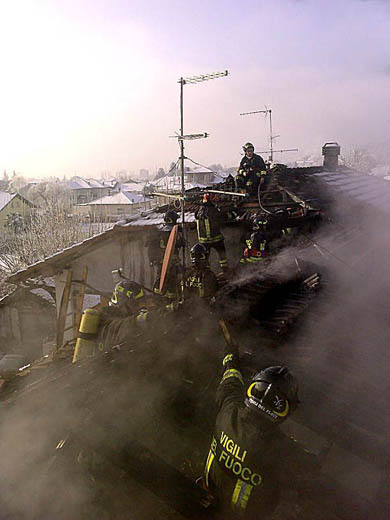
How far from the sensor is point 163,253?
940 cm

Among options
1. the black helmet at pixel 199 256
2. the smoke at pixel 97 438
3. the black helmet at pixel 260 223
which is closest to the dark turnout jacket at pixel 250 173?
the black helmet at pixel 260 223

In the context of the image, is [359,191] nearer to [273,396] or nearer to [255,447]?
[273,396]

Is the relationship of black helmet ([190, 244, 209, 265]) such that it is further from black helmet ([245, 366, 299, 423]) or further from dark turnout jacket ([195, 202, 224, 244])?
black helmet ([245, 366, 299, 423])

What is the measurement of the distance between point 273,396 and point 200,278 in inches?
157

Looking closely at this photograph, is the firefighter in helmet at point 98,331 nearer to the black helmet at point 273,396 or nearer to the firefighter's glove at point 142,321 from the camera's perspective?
the firefighter's glove at point 142,321

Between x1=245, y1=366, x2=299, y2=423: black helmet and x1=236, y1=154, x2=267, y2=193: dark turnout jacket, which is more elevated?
x1=236, y1=154, x2=267, y2=193: dark turnout jacket

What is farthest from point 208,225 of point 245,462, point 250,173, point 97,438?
point 245,462

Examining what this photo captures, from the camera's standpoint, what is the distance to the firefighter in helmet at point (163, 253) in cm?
757

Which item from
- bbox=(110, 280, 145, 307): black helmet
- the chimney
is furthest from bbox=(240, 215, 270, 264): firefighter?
the chimney

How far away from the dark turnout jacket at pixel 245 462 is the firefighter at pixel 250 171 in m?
7.82

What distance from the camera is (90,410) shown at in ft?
11.5

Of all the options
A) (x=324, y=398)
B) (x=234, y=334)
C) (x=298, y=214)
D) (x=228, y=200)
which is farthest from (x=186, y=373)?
(x=228, y=200)

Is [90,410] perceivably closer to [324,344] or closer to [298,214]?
[324,344]

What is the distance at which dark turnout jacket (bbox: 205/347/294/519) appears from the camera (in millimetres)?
2742
